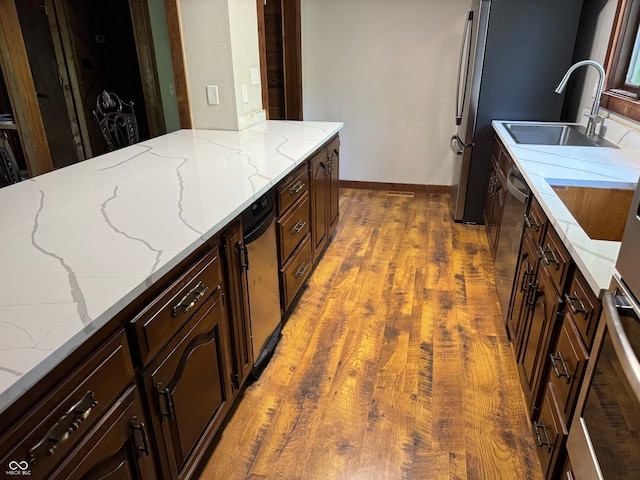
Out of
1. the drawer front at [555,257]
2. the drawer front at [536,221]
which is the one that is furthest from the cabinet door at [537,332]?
the drawer front at [536,221]

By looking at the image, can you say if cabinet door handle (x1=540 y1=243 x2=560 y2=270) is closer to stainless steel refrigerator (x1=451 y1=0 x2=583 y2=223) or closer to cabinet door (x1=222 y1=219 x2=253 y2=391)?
cabinet door (x1=222 y1=219 x2=253 y2=391)

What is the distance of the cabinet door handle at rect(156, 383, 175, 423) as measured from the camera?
1196 mm

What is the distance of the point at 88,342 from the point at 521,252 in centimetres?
186

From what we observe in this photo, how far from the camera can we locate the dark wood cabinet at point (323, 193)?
2702mm

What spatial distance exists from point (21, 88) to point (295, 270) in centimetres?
212

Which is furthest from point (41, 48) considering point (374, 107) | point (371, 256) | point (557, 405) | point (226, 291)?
point (557, 405)

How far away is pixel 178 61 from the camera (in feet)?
9.00

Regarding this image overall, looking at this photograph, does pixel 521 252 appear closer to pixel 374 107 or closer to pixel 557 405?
pixel 557 405

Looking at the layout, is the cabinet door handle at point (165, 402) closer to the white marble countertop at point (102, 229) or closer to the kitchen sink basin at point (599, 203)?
the white marble countertop at point (102, 229)

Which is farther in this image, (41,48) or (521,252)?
(41,48)

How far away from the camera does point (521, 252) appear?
2.11m

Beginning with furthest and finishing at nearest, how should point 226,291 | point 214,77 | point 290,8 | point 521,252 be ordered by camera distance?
point 290,8 → point 214,77 → point 521,252 → point 226,291

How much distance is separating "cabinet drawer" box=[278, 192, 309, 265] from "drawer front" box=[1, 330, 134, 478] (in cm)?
119

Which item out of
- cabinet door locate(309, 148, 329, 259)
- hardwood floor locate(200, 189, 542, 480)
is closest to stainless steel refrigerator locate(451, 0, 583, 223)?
hardwood floor locate(200, 189, 542, 480)
